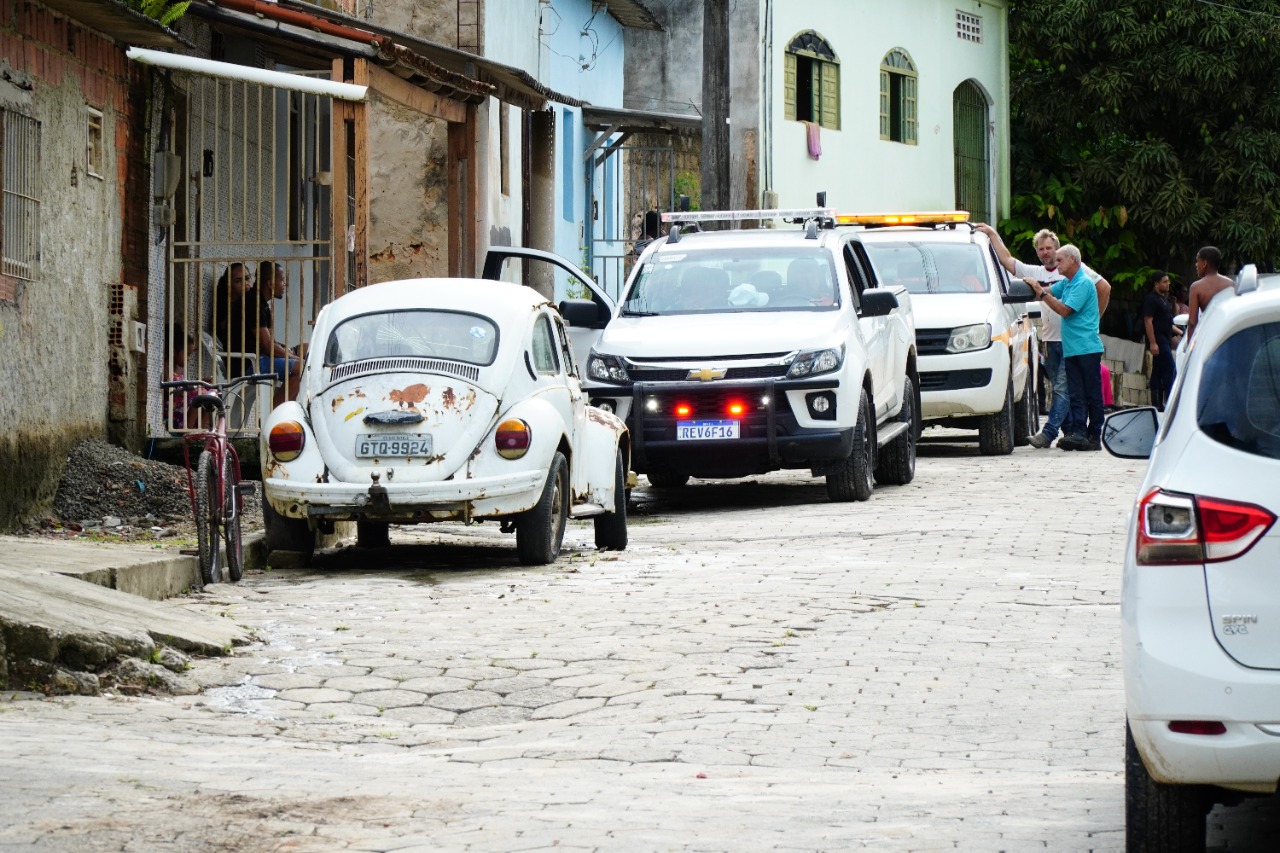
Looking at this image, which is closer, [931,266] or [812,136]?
[931,266]

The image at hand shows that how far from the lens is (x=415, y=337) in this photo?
12781 millimetres

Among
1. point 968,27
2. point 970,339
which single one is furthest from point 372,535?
point 968,27

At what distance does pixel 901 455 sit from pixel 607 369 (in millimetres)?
3079

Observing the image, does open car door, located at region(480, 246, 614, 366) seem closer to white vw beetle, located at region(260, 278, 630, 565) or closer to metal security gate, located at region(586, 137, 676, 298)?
white vw beetle, located at region(260, 278, 630, 565)

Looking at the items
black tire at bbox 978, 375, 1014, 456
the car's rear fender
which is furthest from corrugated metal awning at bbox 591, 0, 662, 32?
the car's rear fender

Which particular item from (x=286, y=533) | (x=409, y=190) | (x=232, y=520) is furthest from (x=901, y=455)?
(x=409, y=190)

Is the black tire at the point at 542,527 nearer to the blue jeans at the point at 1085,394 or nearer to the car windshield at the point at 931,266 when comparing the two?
the car windshield at the point at 931,266

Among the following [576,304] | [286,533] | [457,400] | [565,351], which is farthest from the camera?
[576,304]

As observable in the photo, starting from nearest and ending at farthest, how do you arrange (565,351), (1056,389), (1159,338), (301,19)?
(565,351) → (301,19) → (1056,389) → (1159,338)

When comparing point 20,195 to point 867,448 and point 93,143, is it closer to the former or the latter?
point 93,143

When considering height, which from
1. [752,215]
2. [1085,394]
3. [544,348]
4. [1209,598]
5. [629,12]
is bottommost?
[1209,598]

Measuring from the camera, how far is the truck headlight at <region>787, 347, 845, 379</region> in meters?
15.4

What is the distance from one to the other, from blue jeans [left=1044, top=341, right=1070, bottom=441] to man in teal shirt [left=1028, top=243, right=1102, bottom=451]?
34cm

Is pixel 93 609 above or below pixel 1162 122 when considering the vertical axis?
below
